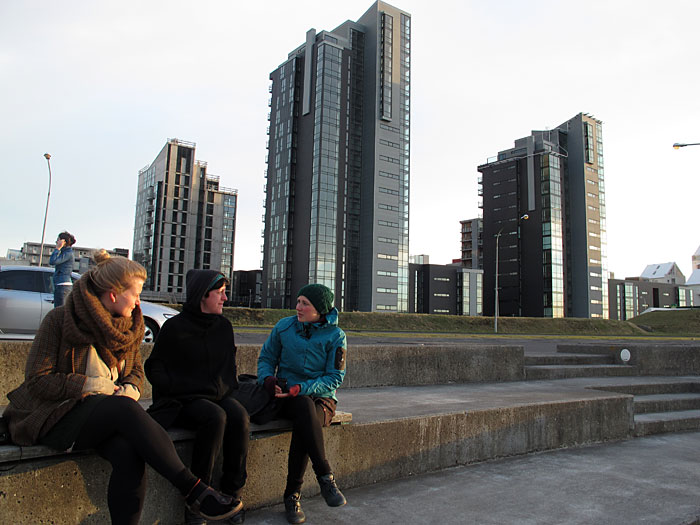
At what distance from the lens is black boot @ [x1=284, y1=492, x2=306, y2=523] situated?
10.2ft

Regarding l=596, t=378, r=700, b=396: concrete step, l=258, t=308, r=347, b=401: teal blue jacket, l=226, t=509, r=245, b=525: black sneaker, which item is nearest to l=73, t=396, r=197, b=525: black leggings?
l=226, t=509, r=245, b=525: black sneaker

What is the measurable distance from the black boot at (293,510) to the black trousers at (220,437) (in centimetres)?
36

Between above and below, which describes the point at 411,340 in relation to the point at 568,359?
below

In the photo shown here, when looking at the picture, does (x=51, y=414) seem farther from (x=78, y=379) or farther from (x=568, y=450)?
(x=568, y=450)

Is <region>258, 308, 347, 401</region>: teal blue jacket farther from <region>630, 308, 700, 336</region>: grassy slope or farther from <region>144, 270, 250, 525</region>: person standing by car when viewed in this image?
<region>630, 308, 700, 336</region>: grassy slope

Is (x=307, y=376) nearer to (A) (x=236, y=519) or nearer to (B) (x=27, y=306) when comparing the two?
(A) (x=236, y=519)

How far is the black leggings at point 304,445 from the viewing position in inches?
130

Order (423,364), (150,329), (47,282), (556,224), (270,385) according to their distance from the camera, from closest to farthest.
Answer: (270,385) < (150,329) < (47,282) < (423,364) < (556,224)

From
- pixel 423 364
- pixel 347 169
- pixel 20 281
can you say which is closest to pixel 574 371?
pixel 423 364

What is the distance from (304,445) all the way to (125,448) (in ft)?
3.88

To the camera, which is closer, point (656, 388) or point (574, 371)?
point (656, 388)

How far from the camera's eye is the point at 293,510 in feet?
10.4

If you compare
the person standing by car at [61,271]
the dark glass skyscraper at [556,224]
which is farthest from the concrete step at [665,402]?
the dark glass skyscraper at [556,224]

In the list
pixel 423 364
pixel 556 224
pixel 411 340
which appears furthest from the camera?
pixel 556 224
